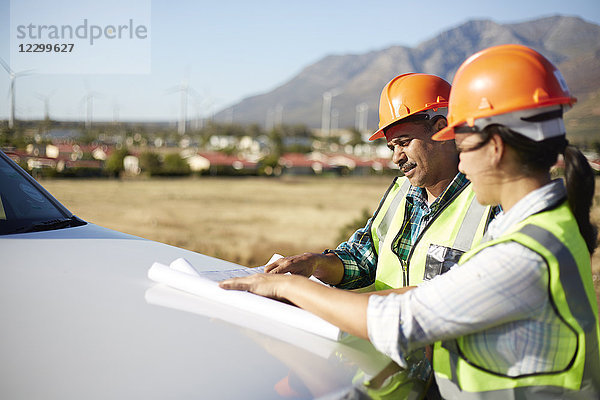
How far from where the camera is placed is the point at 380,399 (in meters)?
1.40

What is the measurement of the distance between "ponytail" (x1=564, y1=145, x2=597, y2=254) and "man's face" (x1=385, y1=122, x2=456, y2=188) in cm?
109

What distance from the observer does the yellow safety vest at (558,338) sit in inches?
50.6

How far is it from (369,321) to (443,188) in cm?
132

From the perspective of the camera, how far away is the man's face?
101 inches

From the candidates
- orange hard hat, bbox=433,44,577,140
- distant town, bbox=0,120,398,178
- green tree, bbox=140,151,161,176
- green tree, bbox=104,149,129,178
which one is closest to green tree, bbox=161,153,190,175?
distant town, bbox=0,120,398,178

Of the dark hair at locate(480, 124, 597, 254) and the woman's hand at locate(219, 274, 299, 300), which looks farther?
the woman's hand at locate(219, 274, 299, 300)

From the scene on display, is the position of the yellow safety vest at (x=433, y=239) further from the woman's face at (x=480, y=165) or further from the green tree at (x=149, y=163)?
the green tree at (x=149, y=163)

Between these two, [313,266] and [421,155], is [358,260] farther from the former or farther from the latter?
[421,155]

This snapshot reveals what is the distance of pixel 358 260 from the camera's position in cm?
266

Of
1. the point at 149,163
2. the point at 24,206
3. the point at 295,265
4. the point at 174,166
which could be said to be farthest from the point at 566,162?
the point at 174,166

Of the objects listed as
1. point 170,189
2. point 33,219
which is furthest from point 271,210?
point 33,219

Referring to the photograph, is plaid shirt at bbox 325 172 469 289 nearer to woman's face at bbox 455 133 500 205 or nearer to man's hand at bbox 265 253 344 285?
man's hand at bbox 265 253 344 285

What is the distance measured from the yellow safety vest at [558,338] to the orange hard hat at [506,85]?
27 cm

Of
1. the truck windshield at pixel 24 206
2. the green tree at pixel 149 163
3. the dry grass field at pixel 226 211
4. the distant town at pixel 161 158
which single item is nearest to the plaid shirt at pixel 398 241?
the truck windshield at pixel 24 206
